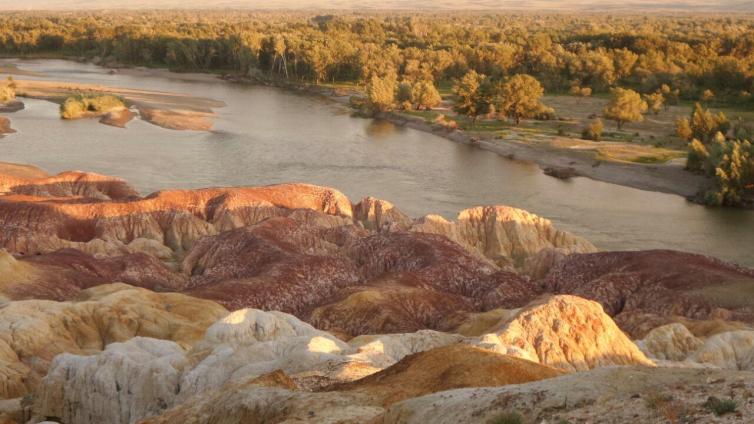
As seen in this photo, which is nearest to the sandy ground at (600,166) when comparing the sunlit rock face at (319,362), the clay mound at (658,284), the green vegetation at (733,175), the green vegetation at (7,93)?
the green vegetation at (733,175)

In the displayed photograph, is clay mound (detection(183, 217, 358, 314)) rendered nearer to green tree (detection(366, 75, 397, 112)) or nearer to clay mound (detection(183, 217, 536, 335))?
clay mound (detection(183, 217, 536, 335))

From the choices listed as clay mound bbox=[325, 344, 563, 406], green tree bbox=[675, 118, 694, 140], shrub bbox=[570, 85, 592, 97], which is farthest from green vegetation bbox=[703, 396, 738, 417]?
shrub bbox=[570, 85, 592, 97]

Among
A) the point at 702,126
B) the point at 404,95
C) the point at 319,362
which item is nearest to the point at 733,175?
the point at 702,126

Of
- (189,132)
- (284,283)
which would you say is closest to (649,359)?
(284,283)

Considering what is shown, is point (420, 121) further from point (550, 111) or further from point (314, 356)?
point (314, 356)

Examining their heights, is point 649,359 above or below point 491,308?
above

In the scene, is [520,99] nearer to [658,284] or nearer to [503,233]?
[503,233]
